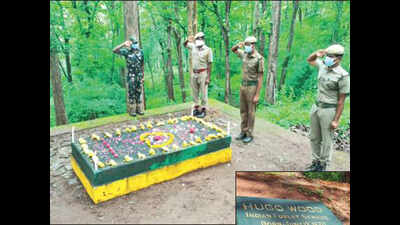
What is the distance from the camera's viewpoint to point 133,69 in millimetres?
6926

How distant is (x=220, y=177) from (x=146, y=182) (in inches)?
48.3

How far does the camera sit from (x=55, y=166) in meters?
5.04

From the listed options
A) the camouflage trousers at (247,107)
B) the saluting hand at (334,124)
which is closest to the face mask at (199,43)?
the camouflage trousers at (247,107)

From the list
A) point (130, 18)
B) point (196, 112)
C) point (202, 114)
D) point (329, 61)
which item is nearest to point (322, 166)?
point (329, 61)

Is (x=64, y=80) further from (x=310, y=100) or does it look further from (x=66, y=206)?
(x=310, y=100)

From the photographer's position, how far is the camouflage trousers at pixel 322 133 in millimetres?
4322

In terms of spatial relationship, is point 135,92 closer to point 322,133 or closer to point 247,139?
point 247,139

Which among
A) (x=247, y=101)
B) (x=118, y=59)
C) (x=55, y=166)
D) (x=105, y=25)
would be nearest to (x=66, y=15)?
(x=105, y=25)

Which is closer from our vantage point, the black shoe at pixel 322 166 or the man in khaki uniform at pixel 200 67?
the black shoe at pixel 322 166

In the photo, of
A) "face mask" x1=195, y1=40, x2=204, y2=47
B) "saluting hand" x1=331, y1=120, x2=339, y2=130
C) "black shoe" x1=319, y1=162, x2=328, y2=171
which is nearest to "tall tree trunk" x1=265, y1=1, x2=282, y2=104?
"face mask" x1=195, y1=40, x2=204, y2=47

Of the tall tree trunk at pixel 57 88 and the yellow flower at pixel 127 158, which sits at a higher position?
the tall tree trunk at pixel 57 88

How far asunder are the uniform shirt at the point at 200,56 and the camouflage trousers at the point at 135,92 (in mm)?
1432

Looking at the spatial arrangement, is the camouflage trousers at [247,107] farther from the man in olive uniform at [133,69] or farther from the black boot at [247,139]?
the man in olive uniform at [133,69]

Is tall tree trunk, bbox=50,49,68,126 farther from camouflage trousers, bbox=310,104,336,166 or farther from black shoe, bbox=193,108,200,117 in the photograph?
camouflage trousers, bbox=310,104,336,166
